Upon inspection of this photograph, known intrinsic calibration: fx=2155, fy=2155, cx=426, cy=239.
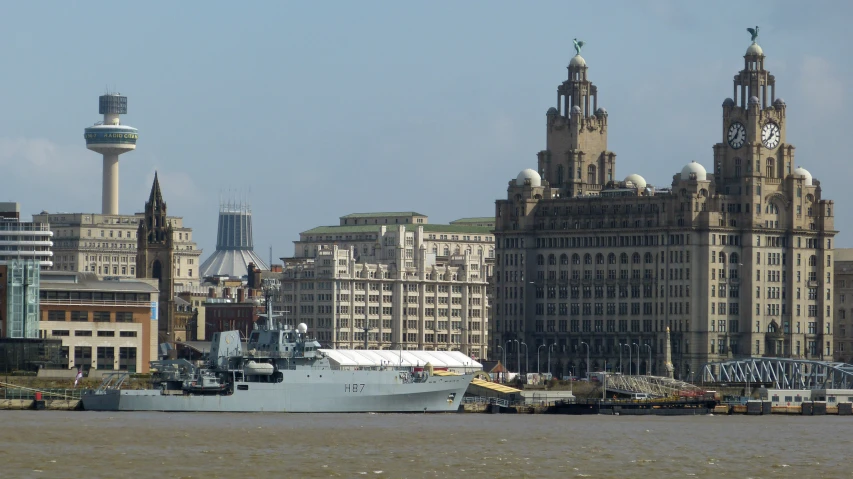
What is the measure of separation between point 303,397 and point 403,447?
48.3m

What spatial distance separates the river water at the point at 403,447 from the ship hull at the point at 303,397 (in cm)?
383

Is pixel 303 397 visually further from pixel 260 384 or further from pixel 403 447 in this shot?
pixel 403 447

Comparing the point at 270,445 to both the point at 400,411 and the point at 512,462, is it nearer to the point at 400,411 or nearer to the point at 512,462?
the point at 512,462

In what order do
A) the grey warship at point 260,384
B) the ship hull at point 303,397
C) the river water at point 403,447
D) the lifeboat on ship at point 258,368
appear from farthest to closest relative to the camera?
the ship hull at point 303,397 → the grey warship at point 260,384 → the lifeboat on ship at point 258,368 → the river water at point 403,447

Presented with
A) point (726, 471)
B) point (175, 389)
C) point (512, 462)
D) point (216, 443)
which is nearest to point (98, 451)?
point (216, 443)

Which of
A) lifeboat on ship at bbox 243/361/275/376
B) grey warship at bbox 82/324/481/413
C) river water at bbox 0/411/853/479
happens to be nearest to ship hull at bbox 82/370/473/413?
grey warship at bbox 82/324/481/413

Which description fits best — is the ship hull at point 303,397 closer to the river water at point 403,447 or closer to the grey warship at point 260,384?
the grey warship at point 260,384

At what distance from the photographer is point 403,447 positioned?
14375 cm

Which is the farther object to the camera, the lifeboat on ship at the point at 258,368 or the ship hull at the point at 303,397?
the ship hull at the point at 303,397

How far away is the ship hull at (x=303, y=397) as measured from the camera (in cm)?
19025

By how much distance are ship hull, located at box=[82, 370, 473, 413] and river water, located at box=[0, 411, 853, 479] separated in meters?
3.83

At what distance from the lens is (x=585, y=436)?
16075cm

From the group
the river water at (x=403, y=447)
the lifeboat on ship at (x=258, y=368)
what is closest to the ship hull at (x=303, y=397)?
the lifeboat on ship at (x=258, y=368)

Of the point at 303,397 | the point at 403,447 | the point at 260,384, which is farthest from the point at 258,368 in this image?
the point at 403,447
